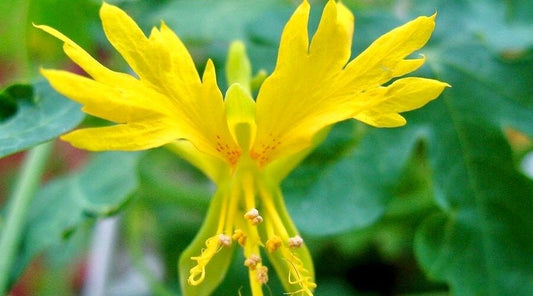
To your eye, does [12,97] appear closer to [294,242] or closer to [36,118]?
[36,118]

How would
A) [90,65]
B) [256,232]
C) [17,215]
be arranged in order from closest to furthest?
[90,65] → [256,232] → [17,215]

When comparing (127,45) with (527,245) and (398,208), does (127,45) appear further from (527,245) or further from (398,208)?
(398,208)

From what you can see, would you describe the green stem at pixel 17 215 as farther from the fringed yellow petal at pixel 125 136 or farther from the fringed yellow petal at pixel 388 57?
the fringed yellow petal at pixel 388 57

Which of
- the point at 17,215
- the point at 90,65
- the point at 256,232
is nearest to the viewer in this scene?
the point at 90,65

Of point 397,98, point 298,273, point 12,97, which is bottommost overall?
point 298,273

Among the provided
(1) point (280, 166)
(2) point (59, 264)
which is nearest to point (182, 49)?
(1) point (280, 166)

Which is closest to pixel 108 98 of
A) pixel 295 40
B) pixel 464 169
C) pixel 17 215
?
pixel 295 40
